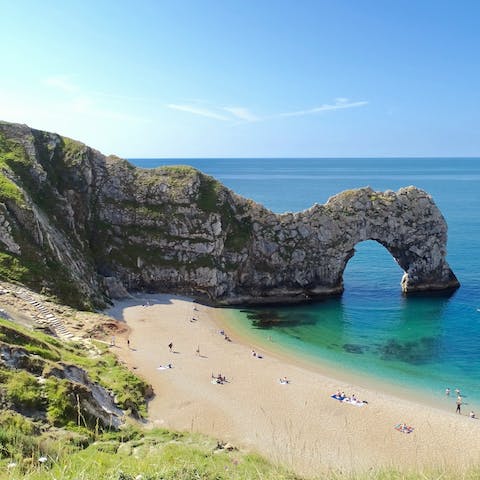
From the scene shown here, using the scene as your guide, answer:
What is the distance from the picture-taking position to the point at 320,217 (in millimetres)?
70250

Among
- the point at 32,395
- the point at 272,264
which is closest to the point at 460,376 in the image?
the point at 272,264

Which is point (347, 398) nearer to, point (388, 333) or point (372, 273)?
point (388, 333)

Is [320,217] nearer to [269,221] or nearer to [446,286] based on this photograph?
[269,221]

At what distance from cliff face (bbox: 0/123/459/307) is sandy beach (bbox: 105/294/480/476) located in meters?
17.7

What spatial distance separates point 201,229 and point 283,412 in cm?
3716

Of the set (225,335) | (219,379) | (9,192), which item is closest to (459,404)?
(219,379)

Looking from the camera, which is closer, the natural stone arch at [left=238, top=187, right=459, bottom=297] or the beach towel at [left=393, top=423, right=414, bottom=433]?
the beach towel at [left=393, top=423, right=414, bottom=433]

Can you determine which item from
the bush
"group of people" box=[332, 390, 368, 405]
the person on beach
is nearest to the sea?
the person on beach

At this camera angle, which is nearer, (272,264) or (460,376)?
(460,376)

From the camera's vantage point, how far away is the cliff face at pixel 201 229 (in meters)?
64.2

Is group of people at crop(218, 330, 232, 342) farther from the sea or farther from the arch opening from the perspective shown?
the arch opening

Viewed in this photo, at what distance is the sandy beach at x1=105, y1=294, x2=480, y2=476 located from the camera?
29141 mm

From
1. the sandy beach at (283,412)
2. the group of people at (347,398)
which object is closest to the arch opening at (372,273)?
the sandy beach at (283,412)

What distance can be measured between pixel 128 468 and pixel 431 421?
95.2 ft
